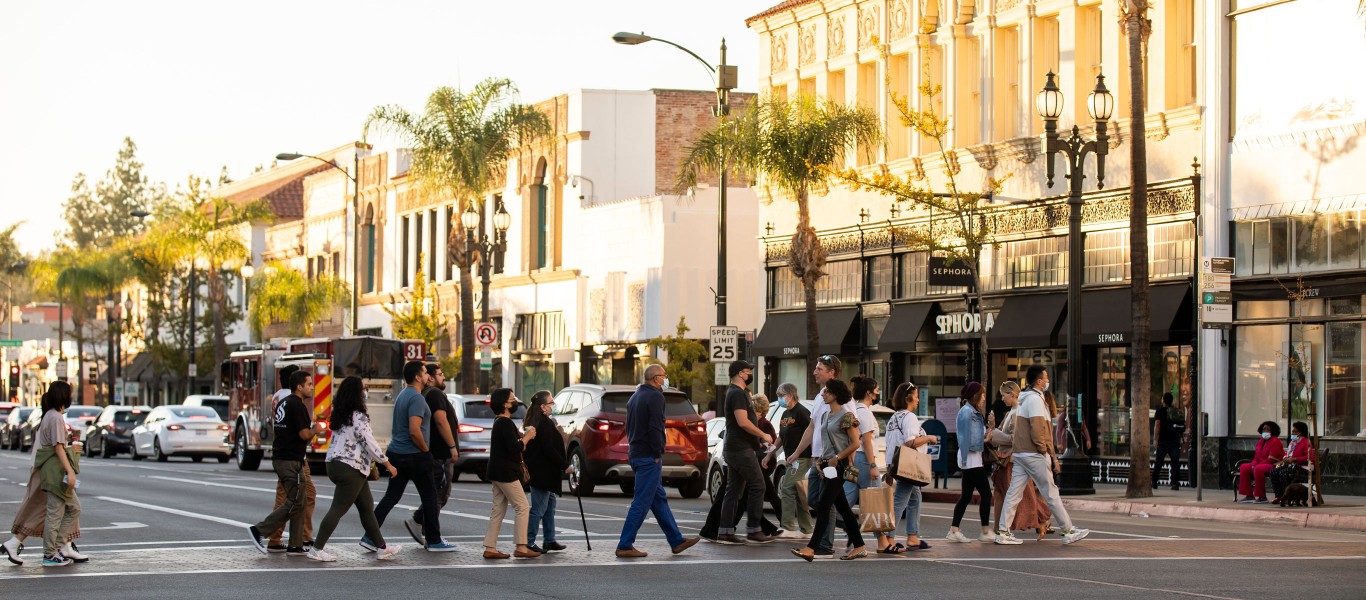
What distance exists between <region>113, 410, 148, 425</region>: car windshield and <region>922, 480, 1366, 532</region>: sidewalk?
28488mm

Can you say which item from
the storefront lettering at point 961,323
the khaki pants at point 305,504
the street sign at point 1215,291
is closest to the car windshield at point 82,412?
the storefront lettering at point 961,323

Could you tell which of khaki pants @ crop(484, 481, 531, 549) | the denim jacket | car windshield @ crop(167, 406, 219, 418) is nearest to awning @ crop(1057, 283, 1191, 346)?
the denim jacket

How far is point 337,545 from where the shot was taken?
59.4 ft

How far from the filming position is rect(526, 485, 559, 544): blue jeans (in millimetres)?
17156

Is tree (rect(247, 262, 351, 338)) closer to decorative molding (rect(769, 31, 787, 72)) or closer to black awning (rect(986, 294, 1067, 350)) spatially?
decorative molding (rect(769, 31, 787, 72))

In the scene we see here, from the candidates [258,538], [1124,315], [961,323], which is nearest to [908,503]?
[258,538]

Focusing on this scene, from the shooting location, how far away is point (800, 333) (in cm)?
4184

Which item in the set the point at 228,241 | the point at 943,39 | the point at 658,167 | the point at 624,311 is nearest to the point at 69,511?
the point at 943,39

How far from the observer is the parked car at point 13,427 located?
197ft

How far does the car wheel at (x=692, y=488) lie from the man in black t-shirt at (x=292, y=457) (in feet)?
39.8

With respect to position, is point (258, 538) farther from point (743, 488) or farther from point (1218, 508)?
point (1218, 508)

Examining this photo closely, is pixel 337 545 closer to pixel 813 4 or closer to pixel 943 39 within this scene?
pixel 943 39

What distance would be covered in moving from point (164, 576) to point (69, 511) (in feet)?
5.31

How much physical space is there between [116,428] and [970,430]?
3677 centimetres
